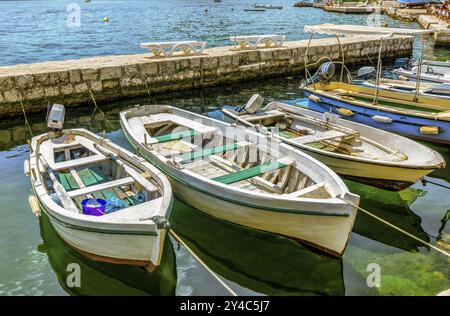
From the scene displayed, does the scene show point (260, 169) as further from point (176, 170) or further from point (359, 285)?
point (359, 285)

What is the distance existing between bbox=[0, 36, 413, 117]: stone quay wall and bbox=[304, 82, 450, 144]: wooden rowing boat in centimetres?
440

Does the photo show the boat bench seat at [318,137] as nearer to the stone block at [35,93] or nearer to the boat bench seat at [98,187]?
the boat bench seat at [98,187]

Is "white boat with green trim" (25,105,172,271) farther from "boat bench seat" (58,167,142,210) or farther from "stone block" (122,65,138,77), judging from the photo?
"stone block" (122,65,138,77)

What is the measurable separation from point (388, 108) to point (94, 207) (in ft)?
24.0

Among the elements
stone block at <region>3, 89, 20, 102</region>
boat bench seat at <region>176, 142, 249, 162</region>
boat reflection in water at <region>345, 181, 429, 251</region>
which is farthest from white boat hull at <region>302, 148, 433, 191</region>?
stone block at <region>3, 89, 20, 102</region>

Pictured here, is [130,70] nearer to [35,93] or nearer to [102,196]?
[35,93]

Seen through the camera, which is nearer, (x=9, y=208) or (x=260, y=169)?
(x=260, y=169)

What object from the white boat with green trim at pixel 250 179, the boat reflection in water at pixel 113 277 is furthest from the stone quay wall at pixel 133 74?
the boat reflection in water at pixel 113 277

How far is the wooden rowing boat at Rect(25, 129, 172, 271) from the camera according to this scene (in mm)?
4613

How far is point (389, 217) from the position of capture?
690cm

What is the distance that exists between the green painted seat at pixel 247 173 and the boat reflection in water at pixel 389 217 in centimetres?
163

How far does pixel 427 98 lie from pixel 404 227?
4816 millimetres

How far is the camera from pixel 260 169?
6.27 metres
